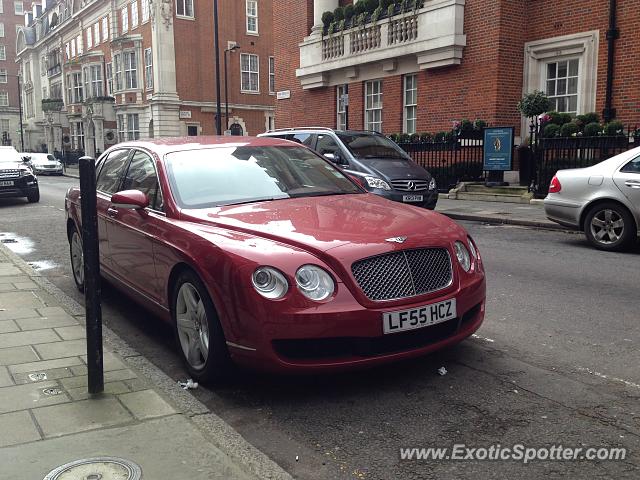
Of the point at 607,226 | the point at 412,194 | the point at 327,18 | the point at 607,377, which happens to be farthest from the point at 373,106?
the point at 607,377

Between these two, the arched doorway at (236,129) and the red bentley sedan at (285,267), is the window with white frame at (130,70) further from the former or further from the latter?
the red bentley sedan at (285,267)

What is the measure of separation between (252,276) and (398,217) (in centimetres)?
124

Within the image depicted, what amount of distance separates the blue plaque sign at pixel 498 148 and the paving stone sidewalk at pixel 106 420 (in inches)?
525

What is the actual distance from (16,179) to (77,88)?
4441 cm

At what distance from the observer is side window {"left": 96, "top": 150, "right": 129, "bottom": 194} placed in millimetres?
5848

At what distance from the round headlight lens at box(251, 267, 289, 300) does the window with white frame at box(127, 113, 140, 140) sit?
45210 millimetres

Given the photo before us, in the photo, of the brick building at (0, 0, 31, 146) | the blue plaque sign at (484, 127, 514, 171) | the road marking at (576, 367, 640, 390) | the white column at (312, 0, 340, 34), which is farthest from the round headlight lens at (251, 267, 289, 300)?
the brick building at (0, 0, 31, 146)

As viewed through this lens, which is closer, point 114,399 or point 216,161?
point 114,399

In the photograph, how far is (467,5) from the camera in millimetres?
18469

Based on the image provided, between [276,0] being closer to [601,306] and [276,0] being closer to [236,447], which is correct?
[601,306]

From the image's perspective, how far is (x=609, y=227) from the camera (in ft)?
29.7

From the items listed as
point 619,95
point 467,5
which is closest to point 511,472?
point 619,95

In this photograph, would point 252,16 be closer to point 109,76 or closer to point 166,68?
point 166,68

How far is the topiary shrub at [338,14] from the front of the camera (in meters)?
23.1
